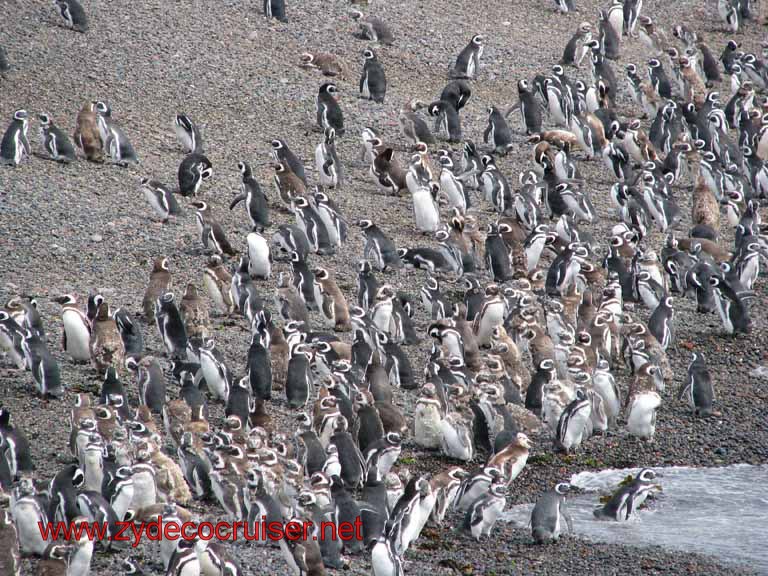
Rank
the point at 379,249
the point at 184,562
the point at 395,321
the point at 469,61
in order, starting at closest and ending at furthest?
the point at 184,562
the point at 395,321
the point at 379,249
the point at 469,61

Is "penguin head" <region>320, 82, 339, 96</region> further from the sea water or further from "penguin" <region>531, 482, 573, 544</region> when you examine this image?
"penguin" <region>531, 482, 573, 544</region>

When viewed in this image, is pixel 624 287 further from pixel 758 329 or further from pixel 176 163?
pixel 176 163

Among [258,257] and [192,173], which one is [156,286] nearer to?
[258,257]

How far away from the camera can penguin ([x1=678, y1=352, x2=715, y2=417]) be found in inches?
548

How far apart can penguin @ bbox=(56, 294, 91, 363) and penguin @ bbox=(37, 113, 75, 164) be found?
470cm

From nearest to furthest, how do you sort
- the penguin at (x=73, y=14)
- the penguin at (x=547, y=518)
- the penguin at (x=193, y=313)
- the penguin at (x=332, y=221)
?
the penguin at (x=547, y=518), the penguin at (x=193, y=313), the penguin at (x=332, y=221), the penguin at (x=73, y=14)

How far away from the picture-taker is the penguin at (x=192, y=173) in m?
17.7

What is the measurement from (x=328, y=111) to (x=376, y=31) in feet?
12.3

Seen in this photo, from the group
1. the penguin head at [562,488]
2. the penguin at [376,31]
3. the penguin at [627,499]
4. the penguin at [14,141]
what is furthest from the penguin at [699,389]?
the penguin at [376,31]

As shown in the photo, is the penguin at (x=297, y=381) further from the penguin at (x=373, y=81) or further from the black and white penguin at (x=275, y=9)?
the black and white penguin at (x=275, y=9)

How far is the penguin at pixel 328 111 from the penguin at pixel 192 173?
290 centimetres

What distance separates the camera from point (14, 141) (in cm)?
1766

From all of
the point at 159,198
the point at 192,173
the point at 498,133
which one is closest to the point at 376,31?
the point at 498,133

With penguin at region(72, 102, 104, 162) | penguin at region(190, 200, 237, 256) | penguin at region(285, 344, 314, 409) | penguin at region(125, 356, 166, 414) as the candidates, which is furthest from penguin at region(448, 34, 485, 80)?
penguin at region(125, 356, 166, 414)
